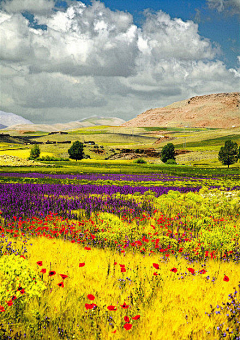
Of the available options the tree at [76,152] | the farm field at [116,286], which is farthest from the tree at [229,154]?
the farm field at [116,286]

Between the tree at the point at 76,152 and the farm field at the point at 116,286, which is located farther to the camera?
the tree at the point at 76,152

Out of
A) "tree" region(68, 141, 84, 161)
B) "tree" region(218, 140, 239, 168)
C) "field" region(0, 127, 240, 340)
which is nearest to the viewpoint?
"field" region(0, 127, 240, 340)

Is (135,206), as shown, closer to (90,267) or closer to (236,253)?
(236,253)

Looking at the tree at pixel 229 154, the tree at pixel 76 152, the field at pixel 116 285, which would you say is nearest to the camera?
the field at pixel 116 285

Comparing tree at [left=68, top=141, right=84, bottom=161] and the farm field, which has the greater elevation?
tree at [left=68, top=141, right=84, bottom=161]

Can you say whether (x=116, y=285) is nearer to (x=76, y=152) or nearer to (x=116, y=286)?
(x=116, y=286)

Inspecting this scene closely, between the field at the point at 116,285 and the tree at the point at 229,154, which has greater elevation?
the tree at the point at 229,154

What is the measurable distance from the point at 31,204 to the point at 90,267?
23.1 ft

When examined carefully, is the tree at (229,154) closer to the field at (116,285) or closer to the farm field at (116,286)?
the field at (116,285)

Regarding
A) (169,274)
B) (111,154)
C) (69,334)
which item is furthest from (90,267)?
(111,154)

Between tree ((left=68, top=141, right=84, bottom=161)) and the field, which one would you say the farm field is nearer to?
the field

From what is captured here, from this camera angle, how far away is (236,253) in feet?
22.8

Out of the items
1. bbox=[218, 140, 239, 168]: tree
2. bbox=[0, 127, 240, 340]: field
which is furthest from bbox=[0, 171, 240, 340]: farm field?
bbox=[218, 140, 239, 168]: tree

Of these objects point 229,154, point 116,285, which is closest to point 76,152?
point 229,154
